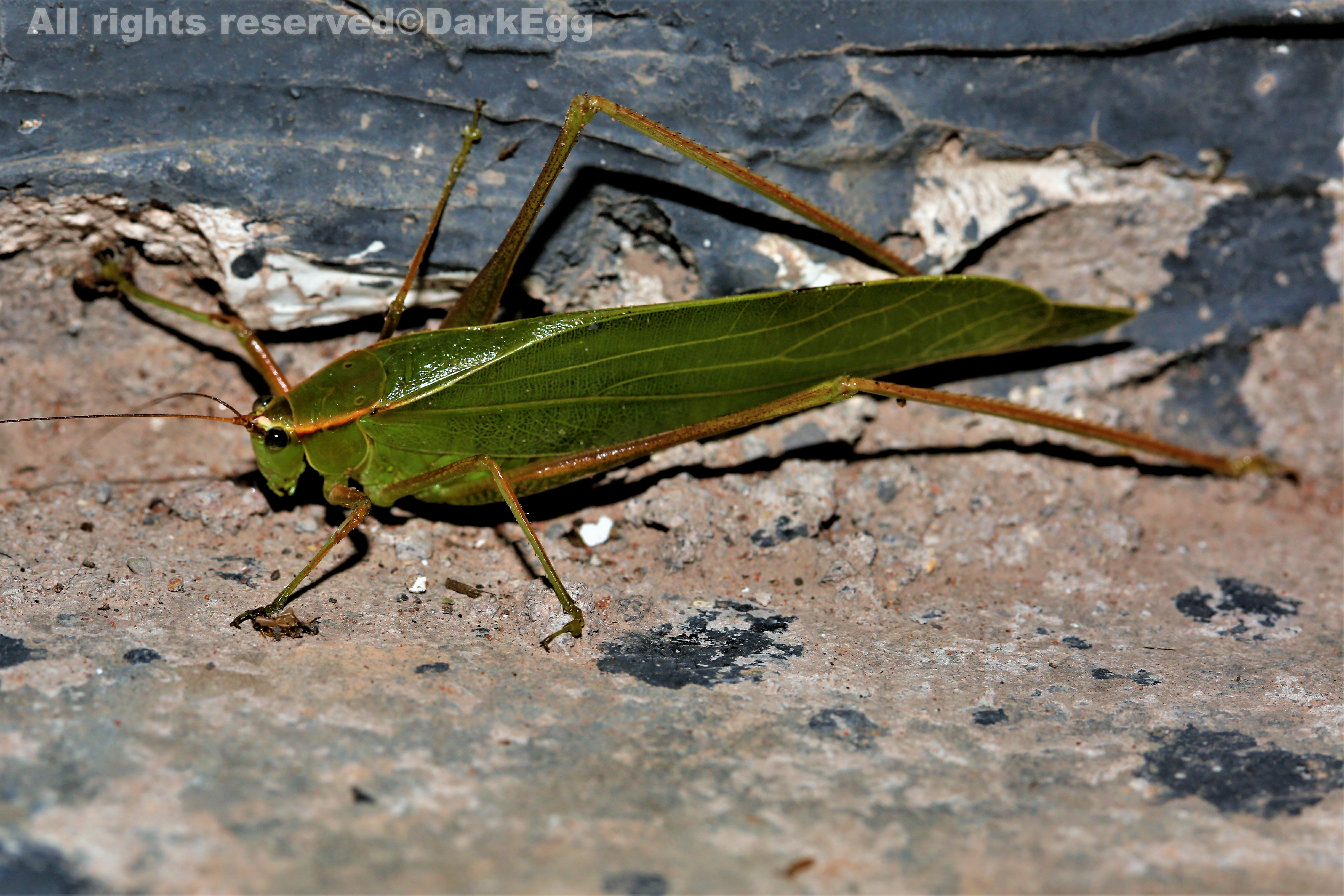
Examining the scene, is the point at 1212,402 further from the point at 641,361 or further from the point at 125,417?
the point at 125,417

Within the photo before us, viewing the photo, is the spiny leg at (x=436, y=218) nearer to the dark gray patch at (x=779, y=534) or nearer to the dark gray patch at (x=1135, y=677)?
the dark gray patch at (x=779, y=534)

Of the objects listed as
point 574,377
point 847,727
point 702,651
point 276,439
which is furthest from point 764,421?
point 276,439

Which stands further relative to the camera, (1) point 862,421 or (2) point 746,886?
(1) point 862,421

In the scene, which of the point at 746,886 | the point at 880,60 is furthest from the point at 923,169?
the point at 746,886

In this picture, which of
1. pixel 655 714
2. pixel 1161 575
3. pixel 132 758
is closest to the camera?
pixel 132 758

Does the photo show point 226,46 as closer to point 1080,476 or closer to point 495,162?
point 495,162

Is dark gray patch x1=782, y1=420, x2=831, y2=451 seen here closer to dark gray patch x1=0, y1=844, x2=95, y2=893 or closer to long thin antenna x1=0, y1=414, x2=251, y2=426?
long thin antenna x1=0, y1=414, x2=251, y2=426
